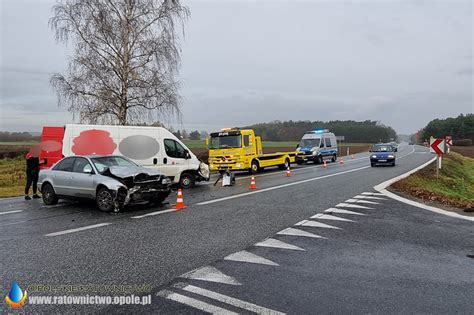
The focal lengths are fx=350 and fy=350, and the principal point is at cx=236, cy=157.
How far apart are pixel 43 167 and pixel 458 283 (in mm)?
12494

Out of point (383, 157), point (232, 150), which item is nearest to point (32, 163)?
point (232, 150)

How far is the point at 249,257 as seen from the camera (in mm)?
5418

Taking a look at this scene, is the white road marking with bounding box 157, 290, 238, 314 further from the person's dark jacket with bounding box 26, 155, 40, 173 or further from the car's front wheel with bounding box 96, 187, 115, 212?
the person's dark jacket with bounding box 26, 155, 40, 173

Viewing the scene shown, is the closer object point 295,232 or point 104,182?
point 295,232

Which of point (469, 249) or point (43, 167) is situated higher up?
point (43, 167)

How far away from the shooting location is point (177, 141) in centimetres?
1474

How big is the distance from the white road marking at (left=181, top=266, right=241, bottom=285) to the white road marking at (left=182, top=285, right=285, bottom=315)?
32cm

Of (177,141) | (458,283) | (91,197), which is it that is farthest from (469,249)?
(177,141)

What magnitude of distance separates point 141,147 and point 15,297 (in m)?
9.90

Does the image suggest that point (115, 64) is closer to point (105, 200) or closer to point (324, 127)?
point (105, 200)

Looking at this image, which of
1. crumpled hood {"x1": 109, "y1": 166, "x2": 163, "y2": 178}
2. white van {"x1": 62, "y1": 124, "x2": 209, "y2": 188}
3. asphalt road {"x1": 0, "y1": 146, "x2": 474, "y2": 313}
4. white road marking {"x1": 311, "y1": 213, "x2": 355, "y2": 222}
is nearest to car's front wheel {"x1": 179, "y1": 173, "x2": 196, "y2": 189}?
white van {"x1": 62, "y1": 124, "x2": 209, "y2": 188}

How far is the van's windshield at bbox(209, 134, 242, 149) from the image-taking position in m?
21.1

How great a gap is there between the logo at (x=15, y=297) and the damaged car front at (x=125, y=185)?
5.04 metres

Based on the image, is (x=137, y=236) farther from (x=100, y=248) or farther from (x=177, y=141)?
(x=177, y=141)
